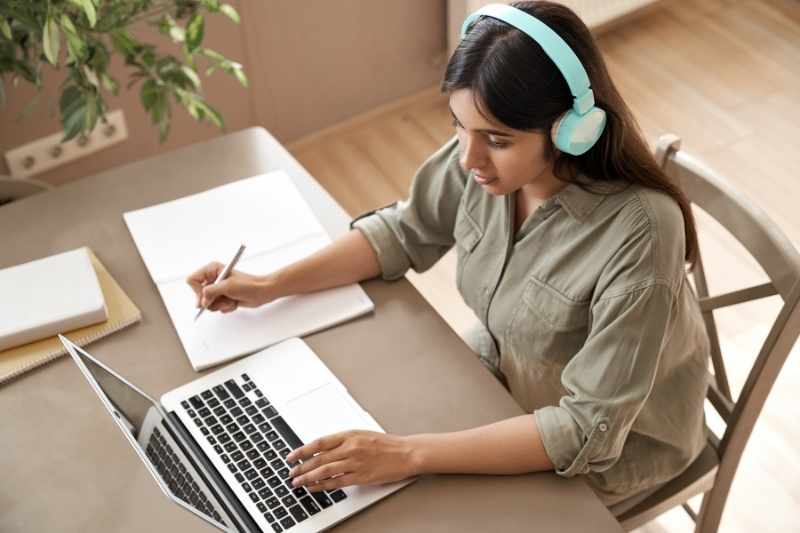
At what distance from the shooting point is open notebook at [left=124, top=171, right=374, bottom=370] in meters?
1.49

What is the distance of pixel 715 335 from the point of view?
167 cm

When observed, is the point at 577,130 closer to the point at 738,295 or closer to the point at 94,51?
the point at 738,295

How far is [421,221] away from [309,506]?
0.54 metres

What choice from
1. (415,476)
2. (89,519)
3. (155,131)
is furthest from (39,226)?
(155,131)

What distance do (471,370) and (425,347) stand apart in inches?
3.1

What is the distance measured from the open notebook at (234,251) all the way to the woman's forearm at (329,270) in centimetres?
2

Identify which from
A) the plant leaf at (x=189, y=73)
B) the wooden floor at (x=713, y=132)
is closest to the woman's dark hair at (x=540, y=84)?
the plant leaf at (x=189, y=73)

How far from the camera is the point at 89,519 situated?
1.27 meters

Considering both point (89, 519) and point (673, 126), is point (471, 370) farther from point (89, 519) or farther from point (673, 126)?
point (673, 126)

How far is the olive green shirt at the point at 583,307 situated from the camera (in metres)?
1.29

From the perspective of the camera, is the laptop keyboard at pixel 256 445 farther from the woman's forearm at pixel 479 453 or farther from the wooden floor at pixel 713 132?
the wooden floor at pixel 713 132

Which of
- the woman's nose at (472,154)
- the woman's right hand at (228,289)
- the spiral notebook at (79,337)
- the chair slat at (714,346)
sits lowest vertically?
the chair slat at (714,346)

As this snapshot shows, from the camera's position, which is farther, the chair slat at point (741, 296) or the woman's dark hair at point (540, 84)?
the chair slat at point (741, 296)

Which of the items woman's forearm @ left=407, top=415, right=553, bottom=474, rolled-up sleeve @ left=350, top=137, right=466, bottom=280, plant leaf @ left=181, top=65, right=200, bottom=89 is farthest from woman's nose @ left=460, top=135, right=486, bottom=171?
plant leaf @ left=181, top=65, right=200, bottom=89
